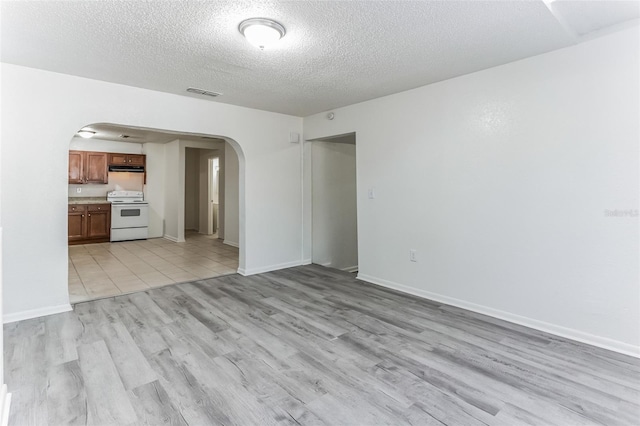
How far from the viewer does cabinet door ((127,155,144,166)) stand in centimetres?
832

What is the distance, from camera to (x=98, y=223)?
7770 mm

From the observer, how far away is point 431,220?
380 cm

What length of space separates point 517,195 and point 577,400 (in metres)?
1.75

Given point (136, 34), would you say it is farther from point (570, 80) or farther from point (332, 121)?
point (570, 80)

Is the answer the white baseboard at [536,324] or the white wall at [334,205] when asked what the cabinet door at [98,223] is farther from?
the white baseboard at [536,324]

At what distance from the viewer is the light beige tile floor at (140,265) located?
432cm

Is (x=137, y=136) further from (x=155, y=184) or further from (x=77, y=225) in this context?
(x=77, y=225)

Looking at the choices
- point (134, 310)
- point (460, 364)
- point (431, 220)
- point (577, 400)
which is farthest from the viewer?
point (431, 220)

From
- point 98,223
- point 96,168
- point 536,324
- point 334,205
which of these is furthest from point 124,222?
point 536,324

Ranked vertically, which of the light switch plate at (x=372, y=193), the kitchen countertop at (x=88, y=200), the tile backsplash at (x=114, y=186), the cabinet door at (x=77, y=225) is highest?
the tile backsplash at (x=114, y=186)

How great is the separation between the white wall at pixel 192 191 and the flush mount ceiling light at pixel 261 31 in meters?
8.31

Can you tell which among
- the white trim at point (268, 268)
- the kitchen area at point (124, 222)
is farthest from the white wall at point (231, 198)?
the white trim at point (268, 268)

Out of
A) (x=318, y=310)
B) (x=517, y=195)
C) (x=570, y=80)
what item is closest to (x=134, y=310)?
(x=318, y=310)

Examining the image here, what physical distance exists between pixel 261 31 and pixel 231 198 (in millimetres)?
5604
